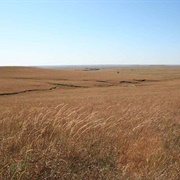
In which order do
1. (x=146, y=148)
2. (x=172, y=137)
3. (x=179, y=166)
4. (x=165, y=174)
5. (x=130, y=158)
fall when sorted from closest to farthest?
1. (x=165, y=174)
2. (x=179, y=166)
3. (x=130, y=158)
4. (x=146, y=148)
5. (x=172, y=137)

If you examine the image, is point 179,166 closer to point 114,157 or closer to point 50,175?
point 114,157

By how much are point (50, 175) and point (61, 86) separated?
44.2m

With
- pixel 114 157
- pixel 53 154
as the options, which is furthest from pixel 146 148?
pixel 53 154

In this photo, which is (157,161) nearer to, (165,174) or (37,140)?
(165,174)

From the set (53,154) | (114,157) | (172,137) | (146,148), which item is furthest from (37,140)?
(172,137)

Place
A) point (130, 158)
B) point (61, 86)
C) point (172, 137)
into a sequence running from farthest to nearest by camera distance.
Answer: point (61, 86) → point (172, 137) → point (130, 158)

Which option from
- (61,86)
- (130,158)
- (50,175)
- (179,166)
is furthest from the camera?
(61,86)

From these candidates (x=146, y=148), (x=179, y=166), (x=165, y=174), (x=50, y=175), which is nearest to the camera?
(x=50, y=175)

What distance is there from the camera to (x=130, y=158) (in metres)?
3.84

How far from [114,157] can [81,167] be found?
68cm

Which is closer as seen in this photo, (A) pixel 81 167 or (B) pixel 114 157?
(A) pixel 81 167

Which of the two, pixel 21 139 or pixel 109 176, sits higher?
pixel 21 139

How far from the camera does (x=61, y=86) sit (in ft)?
153

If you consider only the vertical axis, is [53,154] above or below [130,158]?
above
